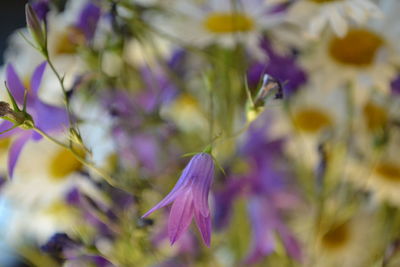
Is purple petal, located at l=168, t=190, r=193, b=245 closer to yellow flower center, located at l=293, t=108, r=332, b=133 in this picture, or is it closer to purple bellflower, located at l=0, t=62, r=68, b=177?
purple bellflower, located at l=0, t=62, r=68, b=177

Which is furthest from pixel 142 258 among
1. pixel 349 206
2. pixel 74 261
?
pixel 349 206

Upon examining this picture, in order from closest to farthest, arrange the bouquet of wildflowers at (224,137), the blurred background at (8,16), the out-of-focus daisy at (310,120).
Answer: the bouquet of wildflowers at (224,137), the out-of-focus daisy at (310,120), the blurred background at (8,16)

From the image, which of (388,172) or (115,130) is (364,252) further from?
(115,130)

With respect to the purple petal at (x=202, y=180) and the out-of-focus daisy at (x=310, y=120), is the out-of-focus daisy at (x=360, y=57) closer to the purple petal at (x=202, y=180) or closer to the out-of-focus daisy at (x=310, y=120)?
the out-of-focus daisy at (x=310, y=120)

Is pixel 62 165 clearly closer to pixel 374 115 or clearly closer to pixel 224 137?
pixel 224 137

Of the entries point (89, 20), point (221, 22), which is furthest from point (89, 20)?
point (221, 22)

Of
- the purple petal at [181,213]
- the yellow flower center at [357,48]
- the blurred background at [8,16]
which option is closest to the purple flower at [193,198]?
the purple petal at [181,213]

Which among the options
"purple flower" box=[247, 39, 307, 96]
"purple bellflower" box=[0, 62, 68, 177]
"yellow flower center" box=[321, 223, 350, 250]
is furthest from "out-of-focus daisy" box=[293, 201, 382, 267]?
"purple bellflower" box=[0, 62, 68, 177]
